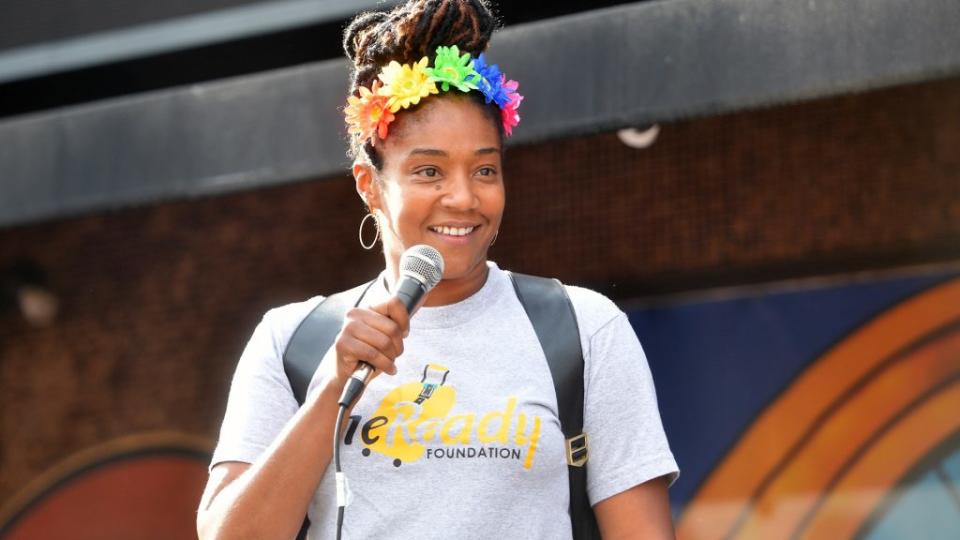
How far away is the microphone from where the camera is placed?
216 cm

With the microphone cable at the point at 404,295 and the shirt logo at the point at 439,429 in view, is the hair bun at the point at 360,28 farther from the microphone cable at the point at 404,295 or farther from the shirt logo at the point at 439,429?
the shirt logo at the point at 439,429

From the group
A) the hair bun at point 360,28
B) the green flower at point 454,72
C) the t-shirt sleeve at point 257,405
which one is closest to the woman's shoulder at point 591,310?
the green flower at point 454,72

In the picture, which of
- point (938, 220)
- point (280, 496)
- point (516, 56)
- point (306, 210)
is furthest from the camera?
point (306, 210)

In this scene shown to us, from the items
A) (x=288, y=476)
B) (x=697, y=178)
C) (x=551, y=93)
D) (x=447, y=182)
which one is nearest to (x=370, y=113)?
(x=447, y=182)

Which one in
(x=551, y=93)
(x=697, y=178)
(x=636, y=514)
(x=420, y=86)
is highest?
(x=697, y=178)

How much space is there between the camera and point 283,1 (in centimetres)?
482

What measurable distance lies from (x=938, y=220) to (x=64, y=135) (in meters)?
2.99

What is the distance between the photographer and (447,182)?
95.5 inches

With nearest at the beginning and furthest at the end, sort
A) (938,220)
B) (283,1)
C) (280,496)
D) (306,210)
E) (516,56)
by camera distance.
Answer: (280,496) → (516,56) → (283,1) → (938,220) → (306,210)

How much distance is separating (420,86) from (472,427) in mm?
565

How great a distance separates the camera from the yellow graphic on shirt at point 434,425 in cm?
229

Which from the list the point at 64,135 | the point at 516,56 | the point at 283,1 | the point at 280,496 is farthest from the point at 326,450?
the point at 64,135

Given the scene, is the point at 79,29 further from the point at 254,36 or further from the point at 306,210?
the point at 306,210

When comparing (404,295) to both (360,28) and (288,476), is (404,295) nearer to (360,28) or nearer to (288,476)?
(288,476)
